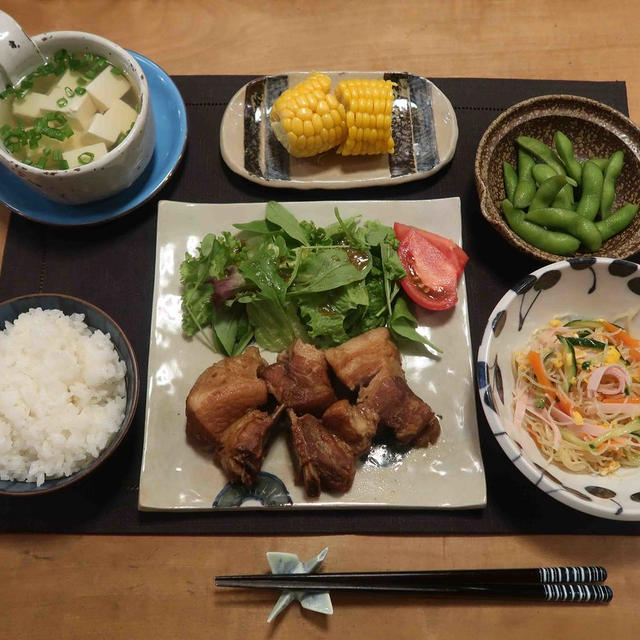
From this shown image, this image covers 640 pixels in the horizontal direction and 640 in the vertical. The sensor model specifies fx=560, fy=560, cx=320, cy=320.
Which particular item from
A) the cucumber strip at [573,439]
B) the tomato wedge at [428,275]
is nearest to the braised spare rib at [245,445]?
the tomato wedge at [428,275]

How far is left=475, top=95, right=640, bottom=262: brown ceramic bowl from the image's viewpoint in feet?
7.75

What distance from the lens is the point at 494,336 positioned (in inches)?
79.0

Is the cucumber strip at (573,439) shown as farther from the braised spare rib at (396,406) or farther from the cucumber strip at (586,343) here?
the braised spare rib at (396,406)

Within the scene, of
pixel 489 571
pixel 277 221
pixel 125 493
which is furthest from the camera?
pixel 277 221

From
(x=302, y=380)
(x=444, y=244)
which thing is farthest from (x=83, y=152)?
(x=444, y=244)

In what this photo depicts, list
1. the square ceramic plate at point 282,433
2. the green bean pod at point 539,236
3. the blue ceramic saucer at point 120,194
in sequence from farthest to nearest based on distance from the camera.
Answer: the blue ceramic saucer at point 120,194 → the green bean pod at point 539,236 → the square ceramic plate at point 282,433

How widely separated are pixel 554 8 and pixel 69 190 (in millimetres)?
2541

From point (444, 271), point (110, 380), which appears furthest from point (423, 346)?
point (110, 380)

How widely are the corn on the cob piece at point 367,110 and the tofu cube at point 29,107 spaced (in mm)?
1207

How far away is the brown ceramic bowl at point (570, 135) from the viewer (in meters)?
2.36

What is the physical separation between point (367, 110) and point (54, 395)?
1.66m

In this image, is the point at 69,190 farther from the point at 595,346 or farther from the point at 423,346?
the point at 595,346

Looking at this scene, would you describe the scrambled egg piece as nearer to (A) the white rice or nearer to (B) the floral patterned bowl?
(B) the floral patterned bowl

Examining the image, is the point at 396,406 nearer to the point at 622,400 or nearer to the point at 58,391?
the point at 622,400
